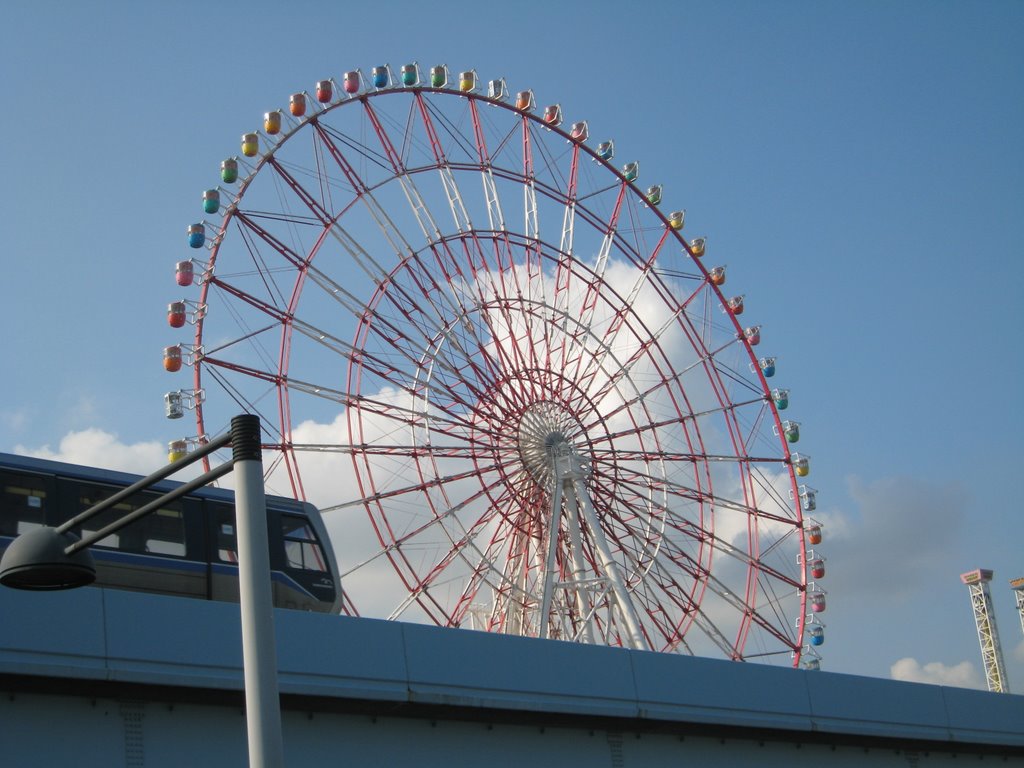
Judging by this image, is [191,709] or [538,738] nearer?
[191,709]

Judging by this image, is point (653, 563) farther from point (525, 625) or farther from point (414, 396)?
point (414, 396)

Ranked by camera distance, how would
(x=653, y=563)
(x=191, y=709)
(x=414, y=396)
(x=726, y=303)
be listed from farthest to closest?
(x=726, y=303), (x=653, y=563), (x=414, y=396), (x=191, y=709)

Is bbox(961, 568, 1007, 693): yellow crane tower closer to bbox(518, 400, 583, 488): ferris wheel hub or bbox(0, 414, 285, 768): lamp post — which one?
bbox(518, 400, 583, 488): ferris wheel hub

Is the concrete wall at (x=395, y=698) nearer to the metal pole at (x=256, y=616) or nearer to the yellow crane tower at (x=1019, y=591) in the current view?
the metal pole at (x=256, y=616)

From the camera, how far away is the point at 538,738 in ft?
51.8

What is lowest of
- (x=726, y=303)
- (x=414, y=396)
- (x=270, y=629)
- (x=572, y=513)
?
(x=270, y=629)

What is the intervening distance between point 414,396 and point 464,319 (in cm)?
216

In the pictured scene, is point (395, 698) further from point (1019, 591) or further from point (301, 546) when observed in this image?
point (1019, 591)

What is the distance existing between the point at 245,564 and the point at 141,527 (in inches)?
410

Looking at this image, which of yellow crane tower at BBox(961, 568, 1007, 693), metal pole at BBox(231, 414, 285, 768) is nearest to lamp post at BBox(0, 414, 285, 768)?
metal pole at BBox(231, 414, 285, 768)

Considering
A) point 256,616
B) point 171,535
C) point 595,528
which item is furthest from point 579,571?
point 256,616

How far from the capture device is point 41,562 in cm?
702

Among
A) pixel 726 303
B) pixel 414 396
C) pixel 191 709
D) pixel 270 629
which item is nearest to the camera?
pixel 270 629

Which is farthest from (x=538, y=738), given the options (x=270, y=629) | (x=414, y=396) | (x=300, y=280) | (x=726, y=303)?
(x=726, y=303)
